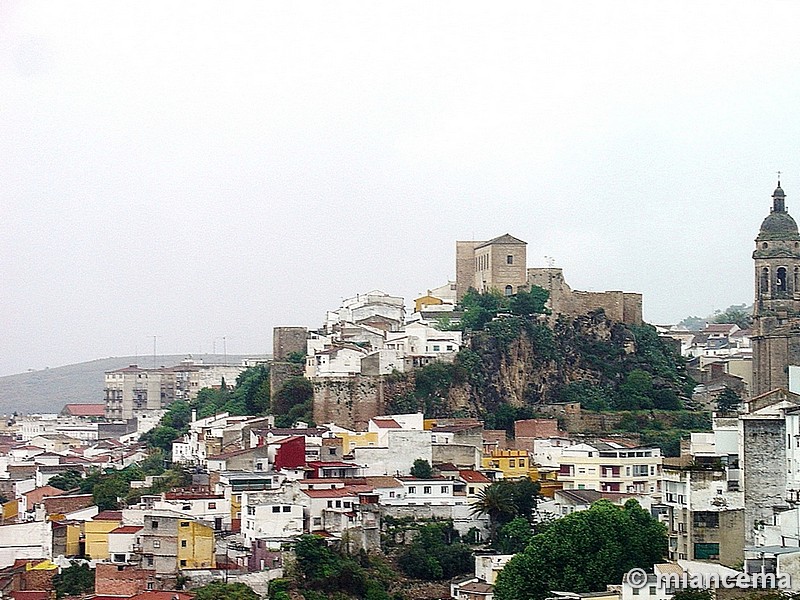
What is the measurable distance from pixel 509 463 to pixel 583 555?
13.8 meters

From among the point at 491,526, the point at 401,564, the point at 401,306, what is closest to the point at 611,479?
the point at 491,526

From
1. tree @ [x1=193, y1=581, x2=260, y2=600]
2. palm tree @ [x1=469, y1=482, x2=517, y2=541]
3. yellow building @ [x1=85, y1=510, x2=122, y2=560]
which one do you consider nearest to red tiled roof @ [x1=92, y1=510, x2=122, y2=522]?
yellow building @ [x1=85, y1=510, x2=122, y2=560]

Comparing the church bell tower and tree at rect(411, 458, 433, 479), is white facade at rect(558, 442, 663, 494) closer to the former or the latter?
tree at rect(411, 458, 433, 479)

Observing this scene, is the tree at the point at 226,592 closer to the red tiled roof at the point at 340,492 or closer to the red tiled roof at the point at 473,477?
the red tiled roof at the point at 340,492

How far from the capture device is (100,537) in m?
40.9

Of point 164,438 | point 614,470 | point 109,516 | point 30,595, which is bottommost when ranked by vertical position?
point 30,595

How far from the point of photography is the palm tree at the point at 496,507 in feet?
137

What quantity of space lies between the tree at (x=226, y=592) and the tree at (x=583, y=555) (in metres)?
4.90

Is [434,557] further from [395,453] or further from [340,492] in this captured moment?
[395,453]

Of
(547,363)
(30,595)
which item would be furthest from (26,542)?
(547,363)

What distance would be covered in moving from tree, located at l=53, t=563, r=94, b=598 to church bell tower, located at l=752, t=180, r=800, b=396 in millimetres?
25396

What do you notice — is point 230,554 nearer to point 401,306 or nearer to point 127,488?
point 127,488

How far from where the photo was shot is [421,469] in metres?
44.9

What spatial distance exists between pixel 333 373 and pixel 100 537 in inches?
507
